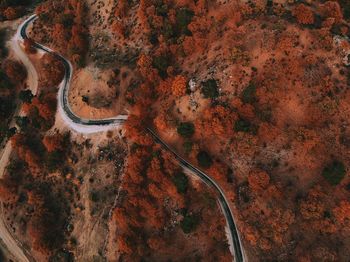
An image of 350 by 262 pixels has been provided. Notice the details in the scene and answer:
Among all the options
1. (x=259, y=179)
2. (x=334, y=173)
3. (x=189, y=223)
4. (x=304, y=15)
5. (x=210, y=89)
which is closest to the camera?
(x=334, y=173)

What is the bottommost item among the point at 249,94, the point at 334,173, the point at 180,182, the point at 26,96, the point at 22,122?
the point at 22,122

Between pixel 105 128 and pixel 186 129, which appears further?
pixel 105 128

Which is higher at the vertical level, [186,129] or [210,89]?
[210,89]

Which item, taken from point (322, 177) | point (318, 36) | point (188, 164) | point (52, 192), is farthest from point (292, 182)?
point (52, 192)

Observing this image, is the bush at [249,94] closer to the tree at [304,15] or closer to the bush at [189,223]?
the tree at [304,15]

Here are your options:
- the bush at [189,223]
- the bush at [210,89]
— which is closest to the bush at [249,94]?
the bush at [210,89]

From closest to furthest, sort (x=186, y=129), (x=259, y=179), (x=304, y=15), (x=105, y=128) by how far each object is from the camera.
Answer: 1. (x=259, y=179)
2. (x=304, y=15)
3. (x=186, y=129)
4. (x=105, y=128)

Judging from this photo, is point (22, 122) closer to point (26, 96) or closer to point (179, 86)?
point (26, 96)

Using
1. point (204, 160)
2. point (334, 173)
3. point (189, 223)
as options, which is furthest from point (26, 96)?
point (334, 173)
